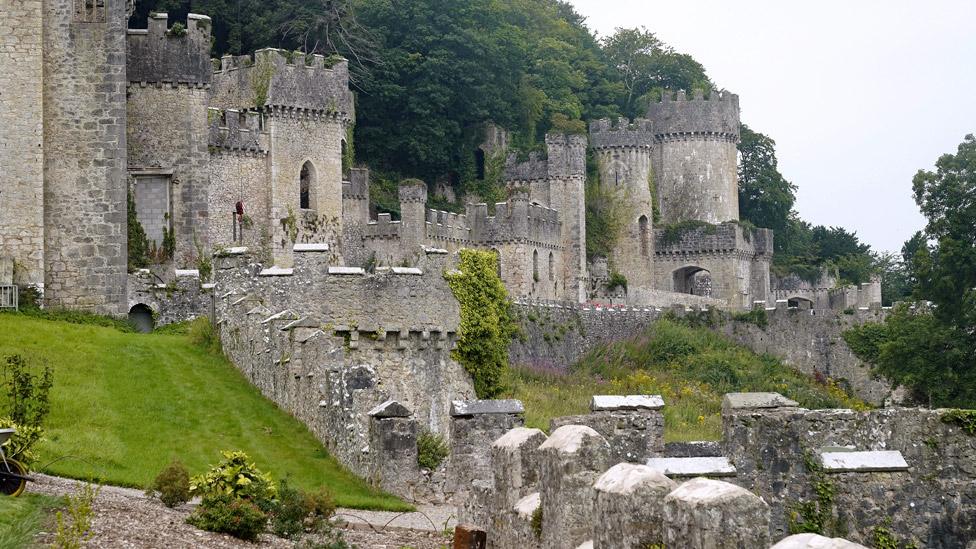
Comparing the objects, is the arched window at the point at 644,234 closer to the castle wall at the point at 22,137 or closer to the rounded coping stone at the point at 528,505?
the castle wall at the point at 22,137

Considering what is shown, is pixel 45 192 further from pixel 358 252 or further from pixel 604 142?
pixel 604 142

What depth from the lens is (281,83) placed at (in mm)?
52094

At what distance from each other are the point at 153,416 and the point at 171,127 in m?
19.6

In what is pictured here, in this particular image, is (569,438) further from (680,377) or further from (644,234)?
(644,234)

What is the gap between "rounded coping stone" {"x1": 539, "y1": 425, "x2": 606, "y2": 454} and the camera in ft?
40.1

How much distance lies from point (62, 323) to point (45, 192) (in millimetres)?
4229

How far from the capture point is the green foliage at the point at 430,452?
2383 centimetres

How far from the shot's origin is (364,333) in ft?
100

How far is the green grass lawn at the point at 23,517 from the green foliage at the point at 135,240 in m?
25.6

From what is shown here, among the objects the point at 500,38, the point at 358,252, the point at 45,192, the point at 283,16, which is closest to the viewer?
the point at 45,192

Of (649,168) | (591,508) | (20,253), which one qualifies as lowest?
→ (591,508)

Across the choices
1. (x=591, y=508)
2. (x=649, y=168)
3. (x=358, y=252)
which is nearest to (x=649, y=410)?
(x=591, y=508)

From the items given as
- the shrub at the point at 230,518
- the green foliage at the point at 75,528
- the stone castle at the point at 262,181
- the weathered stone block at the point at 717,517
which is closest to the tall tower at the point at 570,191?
the stone castle at the point at 262,181

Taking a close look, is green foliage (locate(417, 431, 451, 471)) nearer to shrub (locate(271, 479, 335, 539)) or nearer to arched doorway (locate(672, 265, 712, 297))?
shrub (locate(271, 479, 335, 539))
